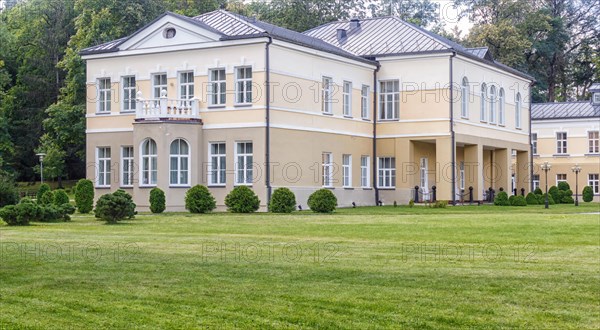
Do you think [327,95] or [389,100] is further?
[389,100]

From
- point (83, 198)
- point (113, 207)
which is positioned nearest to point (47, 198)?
point (83, 198)

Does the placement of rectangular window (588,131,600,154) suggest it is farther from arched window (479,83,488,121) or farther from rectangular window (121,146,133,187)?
rectangular window (121,146,133,187)

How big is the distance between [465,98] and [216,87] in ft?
47.3

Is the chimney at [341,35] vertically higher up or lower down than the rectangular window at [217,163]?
higher up

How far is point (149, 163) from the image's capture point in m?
41.4

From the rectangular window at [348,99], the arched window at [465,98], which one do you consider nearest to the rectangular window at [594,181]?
the arched window at [465,98]

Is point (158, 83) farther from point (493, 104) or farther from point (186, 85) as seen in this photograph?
point (493, 104)

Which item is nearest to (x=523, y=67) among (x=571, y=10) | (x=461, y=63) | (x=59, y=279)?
(x=571, y=10)

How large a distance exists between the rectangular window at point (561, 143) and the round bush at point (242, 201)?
39896 millimetres

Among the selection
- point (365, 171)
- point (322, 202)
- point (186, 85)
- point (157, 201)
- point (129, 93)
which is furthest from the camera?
point (365, 171)

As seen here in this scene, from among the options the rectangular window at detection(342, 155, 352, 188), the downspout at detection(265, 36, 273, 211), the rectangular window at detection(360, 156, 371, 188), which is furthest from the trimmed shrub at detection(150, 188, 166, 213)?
the rectangular window at detection(360, 156, 371, 188)

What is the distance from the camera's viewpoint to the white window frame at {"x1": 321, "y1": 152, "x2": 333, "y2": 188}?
44.5m

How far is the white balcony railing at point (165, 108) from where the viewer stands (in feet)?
135

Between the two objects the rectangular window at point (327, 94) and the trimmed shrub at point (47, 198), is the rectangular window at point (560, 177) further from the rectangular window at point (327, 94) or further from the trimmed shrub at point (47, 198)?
the trimmed shrub at point (47, 198)
